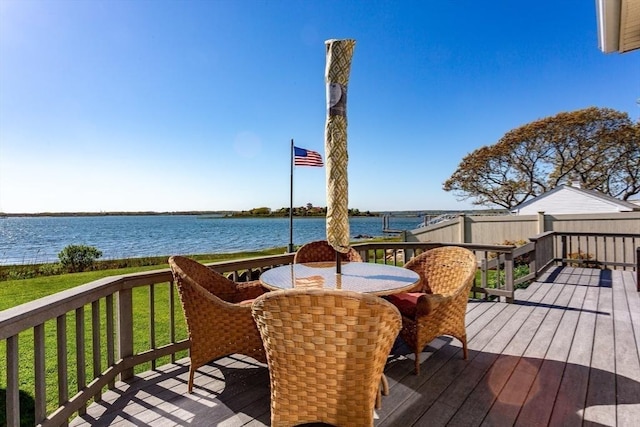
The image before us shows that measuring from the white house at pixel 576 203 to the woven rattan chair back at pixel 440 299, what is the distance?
12.3 metres

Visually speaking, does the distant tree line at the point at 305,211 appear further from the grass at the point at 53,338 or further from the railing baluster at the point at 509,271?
the grass at the point at 53,338

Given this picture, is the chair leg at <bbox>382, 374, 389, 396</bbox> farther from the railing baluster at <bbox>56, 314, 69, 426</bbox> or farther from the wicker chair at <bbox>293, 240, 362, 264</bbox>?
the railing baluster at <bbox>56, 314, 69, 426</bbox>

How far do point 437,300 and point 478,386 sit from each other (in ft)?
2.05

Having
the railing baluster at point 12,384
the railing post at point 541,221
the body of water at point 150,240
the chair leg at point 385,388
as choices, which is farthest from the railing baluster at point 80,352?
the railing post at point 541,221

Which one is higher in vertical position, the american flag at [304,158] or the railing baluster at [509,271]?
the american flag at [304,158]

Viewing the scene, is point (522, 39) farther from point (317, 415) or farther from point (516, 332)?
point (317, 415)

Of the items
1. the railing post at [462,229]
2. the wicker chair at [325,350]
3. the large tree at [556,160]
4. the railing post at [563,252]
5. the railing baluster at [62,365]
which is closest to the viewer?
the wicker chair at [325,350]

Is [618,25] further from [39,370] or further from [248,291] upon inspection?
[39,370]

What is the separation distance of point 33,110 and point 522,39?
1412cm

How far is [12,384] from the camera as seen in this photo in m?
1.34

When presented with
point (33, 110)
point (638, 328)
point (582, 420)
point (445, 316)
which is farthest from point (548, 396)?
point (33, 110)

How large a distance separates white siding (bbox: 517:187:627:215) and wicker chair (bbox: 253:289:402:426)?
14215 mm

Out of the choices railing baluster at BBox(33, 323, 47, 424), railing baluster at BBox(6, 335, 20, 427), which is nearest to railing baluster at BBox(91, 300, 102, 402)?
railing baluster at BBox(33, 323, 47, 424)

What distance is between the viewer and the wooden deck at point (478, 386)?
1830 millimetres
